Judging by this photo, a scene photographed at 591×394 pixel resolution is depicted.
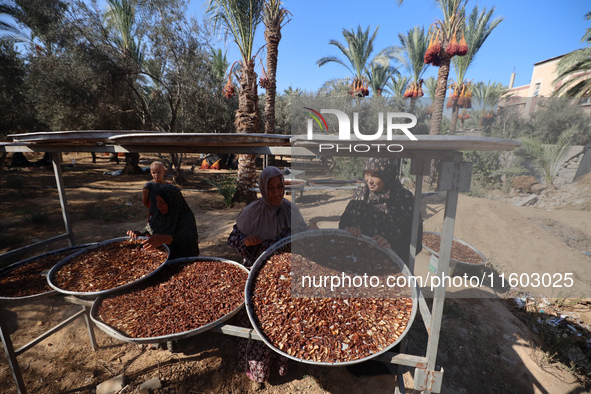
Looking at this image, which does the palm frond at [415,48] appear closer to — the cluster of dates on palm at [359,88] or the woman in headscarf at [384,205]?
the cluster of dates on palm at [359,88]

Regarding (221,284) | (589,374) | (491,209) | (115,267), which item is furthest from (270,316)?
(491,209)

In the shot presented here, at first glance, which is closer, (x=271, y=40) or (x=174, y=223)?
(x=174, y=223)

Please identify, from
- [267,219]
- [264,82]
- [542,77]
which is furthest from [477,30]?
[542,77]

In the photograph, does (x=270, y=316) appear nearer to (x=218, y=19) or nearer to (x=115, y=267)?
(x=115, y=267)

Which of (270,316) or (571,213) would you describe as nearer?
(270,316)

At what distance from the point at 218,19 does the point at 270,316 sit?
8828mm

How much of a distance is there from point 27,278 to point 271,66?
8075 mm

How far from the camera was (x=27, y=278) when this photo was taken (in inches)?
88.6

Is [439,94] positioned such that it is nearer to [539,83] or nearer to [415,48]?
[415,48]

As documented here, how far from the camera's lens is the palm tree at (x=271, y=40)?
7516mm

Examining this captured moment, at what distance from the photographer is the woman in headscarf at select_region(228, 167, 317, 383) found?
2.37 meters

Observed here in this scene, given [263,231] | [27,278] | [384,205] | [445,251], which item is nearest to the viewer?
[445,251]

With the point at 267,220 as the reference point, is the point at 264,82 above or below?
above

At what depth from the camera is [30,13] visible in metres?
9.43
